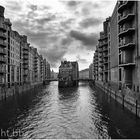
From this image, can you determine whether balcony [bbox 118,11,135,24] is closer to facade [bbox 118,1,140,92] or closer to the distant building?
Answer: facade [bbox 118,1,140,92]

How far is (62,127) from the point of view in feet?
76.4

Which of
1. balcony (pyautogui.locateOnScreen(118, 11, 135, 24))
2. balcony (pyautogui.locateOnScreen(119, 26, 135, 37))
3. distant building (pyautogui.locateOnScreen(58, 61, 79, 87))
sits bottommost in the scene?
A: distant building (pyautogui.locateOnScreen(58, 61, 79, 87))

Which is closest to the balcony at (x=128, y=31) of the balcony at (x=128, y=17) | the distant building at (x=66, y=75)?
the balcony at (x=128, y=17)

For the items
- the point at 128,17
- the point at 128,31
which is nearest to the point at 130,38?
the point at 128,31

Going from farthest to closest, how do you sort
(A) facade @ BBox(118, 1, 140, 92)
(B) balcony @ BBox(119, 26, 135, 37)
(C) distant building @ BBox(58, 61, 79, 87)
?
(C) distant building @ BBox(58, 61, 79, 87) → (B) balcony @ BBox(119, 26, 135, 37) → (A) facade @ BBox(118, 1, 140, 92)

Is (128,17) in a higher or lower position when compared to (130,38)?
higher

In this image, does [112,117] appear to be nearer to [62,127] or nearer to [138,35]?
[62,127]

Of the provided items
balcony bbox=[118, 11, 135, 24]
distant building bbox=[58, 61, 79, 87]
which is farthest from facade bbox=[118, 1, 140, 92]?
distant building bbox=[58, 61, 79, 87]

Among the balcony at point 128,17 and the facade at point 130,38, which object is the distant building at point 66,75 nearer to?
the facade at point 130,38

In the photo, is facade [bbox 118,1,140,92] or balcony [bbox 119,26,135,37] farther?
balcony [bbox 119,26,135,37]

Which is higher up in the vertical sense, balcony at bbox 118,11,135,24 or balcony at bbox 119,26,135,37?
balcony at bbox 118,11,135,24

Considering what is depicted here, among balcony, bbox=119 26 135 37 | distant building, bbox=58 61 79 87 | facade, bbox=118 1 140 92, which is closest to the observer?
facade, bbox=118 1 140 92

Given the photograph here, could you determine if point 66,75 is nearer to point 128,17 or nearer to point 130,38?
point 130,38

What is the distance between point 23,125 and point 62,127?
6.27 meters
